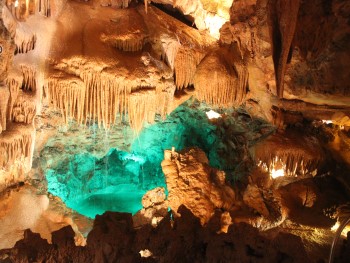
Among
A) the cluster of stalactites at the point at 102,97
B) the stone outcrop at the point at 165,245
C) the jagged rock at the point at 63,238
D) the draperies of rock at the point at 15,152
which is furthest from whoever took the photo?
the cluster of stalactites at the point at 102,97

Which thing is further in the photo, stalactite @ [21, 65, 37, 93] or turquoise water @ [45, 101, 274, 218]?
turquoise water @ [45, 101, 274, 218]

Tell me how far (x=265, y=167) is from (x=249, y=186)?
1.76ft

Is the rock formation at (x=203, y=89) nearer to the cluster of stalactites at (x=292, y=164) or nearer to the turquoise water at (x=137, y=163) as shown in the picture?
the cluster of stalactites at (x=292, y=164)

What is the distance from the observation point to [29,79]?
6.46 metres

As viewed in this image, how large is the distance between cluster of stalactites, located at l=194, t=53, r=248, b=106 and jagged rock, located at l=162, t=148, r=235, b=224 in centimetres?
132

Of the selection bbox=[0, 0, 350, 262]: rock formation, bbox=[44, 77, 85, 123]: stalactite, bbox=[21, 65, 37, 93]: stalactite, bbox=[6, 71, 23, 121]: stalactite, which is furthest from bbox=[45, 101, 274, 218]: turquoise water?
bbox=[6, 71, 23, 121]: stalactite

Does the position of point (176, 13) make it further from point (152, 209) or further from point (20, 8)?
point (152, 209)

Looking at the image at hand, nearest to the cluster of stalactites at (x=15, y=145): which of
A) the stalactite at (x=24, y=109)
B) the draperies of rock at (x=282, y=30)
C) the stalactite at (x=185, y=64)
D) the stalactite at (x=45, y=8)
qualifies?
the stalactite at (x=24, y=109)

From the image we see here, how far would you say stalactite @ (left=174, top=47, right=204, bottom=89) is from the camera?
7.75 m

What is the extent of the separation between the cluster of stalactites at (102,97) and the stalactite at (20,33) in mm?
698

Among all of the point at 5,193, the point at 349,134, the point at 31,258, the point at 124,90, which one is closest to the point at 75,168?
the point at 5,193

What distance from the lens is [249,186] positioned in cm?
781

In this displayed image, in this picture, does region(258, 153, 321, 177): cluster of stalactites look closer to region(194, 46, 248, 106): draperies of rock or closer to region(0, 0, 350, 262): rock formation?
region(0, 0, 350, 262): rock formation

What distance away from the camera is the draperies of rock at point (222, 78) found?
24.3 ft
